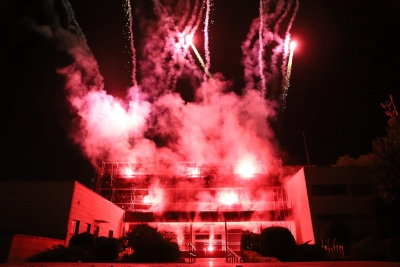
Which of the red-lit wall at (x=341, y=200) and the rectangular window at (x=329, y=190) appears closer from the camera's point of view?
the red-lit wall at (x=341, y=200)

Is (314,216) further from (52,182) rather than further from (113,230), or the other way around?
(52,182)

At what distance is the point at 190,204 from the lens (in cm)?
3353

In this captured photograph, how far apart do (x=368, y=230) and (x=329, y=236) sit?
4.64 meters

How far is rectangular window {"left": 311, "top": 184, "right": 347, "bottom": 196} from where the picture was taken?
25031 millimetres

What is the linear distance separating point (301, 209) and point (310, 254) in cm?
1227

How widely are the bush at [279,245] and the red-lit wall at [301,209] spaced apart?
10677 mm

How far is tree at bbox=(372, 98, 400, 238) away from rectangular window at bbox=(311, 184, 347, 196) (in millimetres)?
7235

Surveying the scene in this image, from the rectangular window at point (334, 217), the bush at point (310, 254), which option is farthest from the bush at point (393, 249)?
the rectangular window at point (334, 217)

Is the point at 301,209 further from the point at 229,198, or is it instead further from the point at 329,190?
the point at 229,198

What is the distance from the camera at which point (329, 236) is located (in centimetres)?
2089

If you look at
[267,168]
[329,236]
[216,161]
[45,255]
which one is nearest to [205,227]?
[216,161]

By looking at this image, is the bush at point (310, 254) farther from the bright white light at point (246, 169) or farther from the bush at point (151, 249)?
the bright white light at point (246, 169)

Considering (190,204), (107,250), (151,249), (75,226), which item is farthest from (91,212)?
(190,204)

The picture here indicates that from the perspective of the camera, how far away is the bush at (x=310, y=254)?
1530cm
